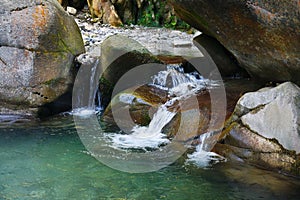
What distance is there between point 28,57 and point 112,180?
3611 millimetres

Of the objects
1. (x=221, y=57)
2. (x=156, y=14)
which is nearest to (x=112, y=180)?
(x=221, y=57)

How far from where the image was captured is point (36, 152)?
5637 mm

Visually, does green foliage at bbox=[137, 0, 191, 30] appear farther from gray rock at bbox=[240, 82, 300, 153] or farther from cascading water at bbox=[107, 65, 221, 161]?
gray rock at bbox=[240, 82, 300, 153]

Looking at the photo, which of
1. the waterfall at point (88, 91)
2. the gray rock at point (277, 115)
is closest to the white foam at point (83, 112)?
the waterfall at point (88, 91)

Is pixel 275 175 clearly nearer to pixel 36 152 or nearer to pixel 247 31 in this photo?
pixel 247 31

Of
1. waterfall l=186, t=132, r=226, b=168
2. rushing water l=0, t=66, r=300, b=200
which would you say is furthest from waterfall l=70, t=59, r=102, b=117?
waterfall l=186, t=132, r=226, b=168

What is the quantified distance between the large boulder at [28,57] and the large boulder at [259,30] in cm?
258

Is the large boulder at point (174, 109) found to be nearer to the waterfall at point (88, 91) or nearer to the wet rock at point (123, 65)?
the wet rock at point (123, 65)

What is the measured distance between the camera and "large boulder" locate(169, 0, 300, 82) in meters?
5.12

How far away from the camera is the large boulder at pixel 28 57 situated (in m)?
7.27

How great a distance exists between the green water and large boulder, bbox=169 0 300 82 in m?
1.83

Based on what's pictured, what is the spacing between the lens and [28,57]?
7.25m

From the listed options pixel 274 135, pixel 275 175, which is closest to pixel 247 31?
pixel 274 135

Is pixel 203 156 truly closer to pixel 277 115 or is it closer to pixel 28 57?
pixel 277 115
